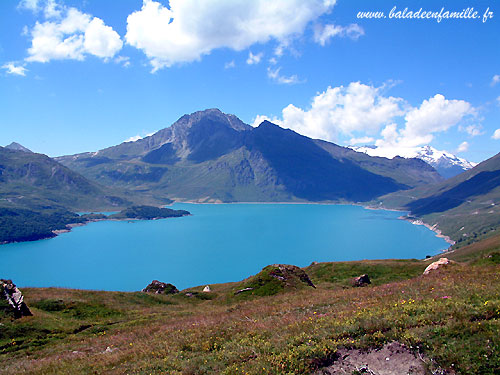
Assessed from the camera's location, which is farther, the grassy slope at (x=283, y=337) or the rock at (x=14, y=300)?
the rock at (x=14, y=300)

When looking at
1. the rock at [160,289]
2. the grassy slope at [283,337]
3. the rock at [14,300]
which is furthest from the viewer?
the rock at [160,289]

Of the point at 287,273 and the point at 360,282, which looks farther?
the point at 360,282

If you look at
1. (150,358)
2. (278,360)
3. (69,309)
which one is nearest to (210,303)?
(69,309)

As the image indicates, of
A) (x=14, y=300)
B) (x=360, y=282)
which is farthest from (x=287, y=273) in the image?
(x=14, y=300)

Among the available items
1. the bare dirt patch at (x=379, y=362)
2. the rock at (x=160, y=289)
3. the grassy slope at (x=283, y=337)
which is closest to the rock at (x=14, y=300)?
the grassy slope at (x=283, y=337)

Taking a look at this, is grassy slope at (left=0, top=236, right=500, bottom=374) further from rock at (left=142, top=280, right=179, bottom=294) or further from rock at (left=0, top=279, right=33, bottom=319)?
rock at (left=142, top=280, right=179, bottom=294)

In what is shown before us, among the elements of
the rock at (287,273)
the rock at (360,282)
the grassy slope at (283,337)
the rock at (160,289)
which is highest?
the grassy slope at (283,337)

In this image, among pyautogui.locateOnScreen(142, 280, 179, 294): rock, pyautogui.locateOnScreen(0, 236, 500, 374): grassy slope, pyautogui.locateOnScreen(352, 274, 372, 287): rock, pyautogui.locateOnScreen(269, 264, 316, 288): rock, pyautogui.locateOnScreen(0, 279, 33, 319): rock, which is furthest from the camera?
pyautogui.locateOnScreen(142, 280, 179, 294): rock

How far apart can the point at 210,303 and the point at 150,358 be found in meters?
26.2

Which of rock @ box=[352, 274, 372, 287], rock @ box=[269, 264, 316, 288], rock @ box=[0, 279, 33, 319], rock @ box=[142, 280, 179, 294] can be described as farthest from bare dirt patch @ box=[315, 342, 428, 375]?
rock @ box=[142, 280, 179, 294]

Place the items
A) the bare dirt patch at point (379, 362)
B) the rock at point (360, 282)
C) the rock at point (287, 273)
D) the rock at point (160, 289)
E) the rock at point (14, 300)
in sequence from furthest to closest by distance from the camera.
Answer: the rock at point (160, 289), the rock at point (360, 282), the rock at point (287, 273), the rock at point (14, 300), the bare dirt patch at point (379, 362)

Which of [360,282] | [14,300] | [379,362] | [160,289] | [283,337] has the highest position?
[379,362]

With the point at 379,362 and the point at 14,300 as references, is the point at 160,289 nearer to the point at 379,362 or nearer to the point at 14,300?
A: the point at 14,300

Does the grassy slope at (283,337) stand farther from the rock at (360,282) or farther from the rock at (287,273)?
the rock at (360,282)
